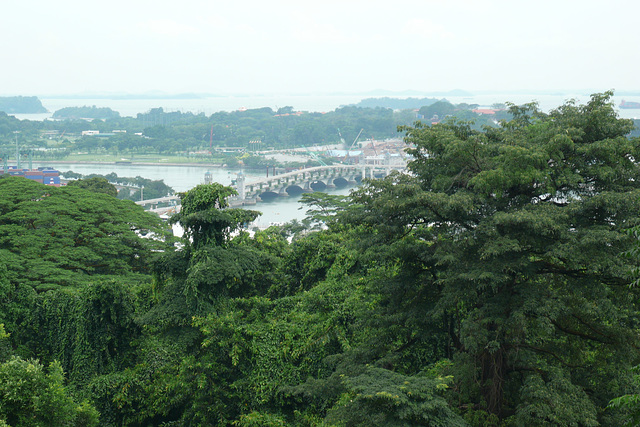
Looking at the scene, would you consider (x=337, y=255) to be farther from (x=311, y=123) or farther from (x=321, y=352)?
(x=311, y=123)

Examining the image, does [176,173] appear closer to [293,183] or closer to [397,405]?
[293,183]

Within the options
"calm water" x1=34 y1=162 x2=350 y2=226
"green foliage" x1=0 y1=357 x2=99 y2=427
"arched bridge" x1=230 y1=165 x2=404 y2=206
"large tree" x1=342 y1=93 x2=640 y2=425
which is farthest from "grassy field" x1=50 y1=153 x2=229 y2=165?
"green foliage" x1=0 y1=357 x2=99 y2=427

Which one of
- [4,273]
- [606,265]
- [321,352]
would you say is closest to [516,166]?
[606,265]

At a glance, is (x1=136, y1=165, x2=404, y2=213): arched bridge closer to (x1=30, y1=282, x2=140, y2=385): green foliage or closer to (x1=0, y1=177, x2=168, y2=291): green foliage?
(x1=0, y1=177, x2=168, y2=291): green foliage

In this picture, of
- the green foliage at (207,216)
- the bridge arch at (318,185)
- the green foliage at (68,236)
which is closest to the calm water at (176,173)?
the bridge arch at (318,185)

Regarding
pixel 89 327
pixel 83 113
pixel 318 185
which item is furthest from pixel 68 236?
pixel 83 113

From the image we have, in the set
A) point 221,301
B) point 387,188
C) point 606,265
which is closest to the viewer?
point 606,265
